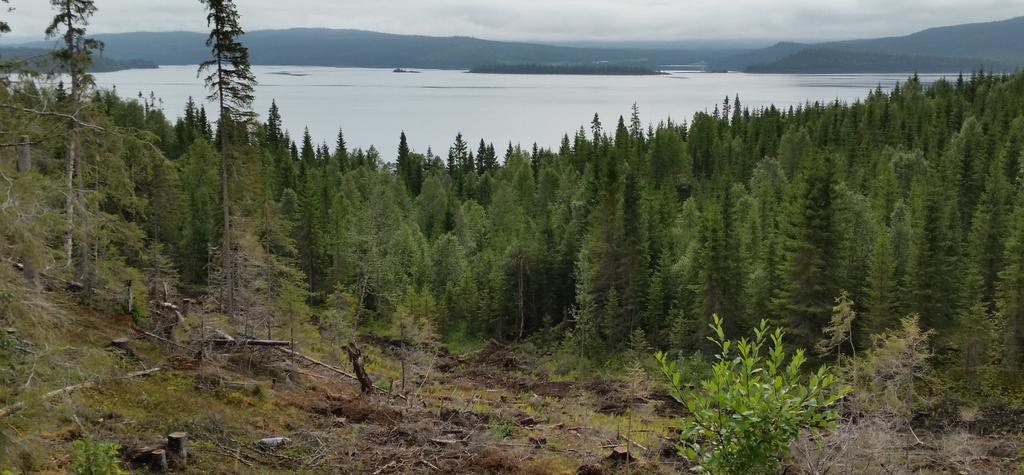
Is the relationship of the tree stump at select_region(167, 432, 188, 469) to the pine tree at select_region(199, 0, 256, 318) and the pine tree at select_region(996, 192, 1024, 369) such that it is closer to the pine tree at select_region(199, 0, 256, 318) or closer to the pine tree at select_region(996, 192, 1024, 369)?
the pine tree at select_region(199, 0, 256, 318)

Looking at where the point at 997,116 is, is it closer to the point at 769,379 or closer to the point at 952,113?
the point at 952,113

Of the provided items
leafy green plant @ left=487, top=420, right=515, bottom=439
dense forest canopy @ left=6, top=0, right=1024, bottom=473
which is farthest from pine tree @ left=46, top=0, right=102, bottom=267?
leafy green plant @ left=487, top=420, right=515, bottom=439

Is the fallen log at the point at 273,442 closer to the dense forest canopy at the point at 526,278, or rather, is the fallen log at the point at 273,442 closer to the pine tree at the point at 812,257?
the dense forest canopy at the point at 526,278

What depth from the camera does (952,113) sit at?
317 ft

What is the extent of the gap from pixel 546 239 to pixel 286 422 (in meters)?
37.0

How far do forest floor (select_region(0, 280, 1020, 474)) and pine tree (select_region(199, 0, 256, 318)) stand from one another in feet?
17.2

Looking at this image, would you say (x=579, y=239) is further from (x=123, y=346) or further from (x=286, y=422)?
(x=286, y=422)

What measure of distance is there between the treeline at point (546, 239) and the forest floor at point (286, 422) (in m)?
1.79

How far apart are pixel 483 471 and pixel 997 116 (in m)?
96.9

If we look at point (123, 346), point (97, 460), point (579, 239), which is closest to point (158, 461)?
point (97, 460)

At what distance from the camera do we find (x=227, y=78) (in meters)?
24.2

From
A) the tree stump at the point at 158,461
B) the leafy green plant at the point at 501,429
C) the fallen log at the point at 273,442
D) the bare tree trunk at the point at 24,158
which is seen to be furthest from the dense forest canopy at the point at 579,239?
the leafy green plant at the point at 501,429

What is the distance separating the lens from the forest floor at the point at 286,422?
9.77 m

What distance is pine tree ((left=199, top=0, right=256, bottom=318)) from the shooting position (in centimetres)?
2398
